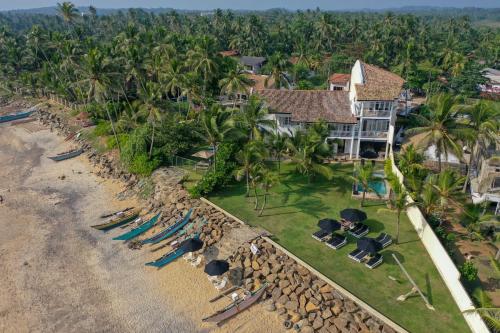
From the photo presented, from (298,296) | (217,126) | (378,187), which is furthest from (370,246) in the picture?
(217,126)

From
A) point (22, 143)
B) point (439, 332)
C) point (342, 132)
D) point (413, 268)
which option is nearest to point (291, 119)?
point (342, 132)

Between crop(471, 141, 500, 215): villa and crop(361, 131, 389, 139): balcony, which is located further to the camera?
crop(361, 131, 389, 139): balcony

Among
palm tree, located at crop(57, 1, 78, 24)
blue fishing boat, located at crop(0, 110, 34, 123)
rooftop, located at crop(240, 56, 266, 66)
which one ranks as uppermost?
palm tree, located at crop(57, 1, 78, 24)

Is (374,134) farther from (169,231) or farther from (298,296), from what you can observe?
(169,231)

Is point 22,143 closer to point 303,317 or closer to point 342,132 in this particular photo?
point 342,132

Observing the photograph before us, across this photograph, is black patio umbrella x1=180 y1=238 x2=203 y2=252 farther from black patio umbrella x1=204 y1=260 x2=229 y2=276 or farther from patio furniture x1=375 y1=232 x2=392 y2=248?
patio furniture x1=375 y1=232 x2=392 y2=248

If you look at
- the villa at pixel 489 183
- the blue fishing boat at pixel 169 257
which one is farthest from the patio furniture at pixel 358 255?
the villa at pixel 489 183

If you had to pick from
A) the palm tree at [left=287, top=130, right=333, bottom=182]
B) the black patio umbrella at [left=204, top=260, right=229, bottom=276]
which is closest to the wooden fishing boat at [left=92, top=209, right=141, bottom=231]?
the black patio umbrella at [left=204, top=260, right=229, bottom=276]
